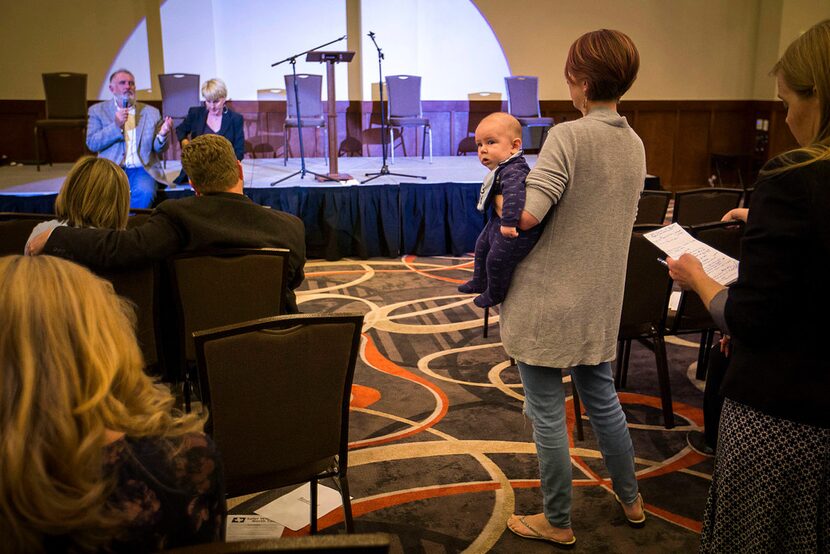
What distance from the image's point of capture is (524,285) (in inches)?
79.0

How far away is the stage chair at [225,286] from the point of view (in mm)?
2529

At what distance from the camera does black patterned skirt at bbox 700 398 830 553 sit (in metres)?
1.41

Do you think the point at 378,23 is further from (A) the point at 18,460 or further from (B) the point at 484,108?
(A) the point at 18,460

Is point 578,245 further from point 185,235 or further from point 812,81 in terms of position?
point 185,235

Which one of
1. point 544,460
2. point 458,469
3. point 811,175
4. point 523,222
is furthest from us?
point 458,469

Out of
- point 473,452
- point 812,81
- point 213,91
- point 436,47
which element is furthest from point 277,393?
point 436,47

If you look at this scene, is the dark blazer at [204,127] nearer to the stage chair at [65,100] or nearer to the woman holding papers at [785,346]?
the stage chair at [65,100]

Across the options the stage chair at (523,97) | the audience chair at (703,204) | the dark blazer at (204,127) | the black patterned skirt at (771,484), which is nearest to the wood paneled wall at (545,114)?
the stage chair at (523,97)

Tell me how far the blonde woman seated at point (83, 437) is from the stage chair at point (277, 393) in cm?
73

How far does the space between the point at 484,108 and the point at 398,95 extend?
58.4 inches

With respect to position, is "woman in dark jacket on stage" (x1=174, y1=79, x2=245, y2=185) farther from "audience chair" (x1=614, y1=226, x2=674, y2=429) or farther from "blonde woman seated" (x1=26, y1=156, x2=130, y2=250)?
"audience chair" (x1=614, y1=226, x2=674, y2=429)

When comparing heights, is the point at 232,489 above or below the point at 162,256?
below

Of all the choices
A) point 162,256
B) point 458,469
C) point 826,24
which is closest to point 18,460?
point 826,24

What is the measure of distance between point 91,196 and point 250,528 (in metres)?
1.22
